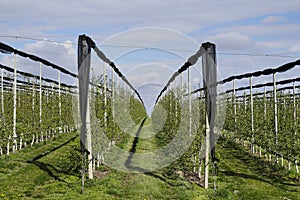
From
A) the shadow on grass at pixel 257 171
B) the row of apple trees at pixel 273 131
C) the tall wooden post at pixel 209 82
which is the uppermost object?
the tall wooden post at pixel 209 82

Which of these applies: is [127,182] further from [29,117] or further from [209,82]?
[29,117]

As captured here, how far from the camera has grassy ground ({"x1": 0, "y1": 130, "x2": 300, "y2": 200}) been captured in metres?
8.07

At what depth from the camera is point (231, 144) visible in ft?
57.2

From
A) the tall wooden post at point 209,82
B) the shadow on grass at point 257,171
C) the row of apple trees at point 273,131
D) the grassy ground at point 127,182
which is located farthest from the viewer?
the row of apple trees at point 273,131

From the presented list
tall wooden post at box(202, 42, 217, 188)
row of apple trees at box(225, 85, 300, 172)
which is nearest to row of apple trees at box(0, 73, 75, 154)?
tall wooden post at box(202, 42, 217, 188)

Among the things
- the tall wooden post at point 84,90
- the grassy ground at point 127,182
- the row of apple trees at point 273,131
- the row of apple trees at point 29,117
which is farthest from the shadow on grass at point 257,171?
the row of apple trees at point 29,117

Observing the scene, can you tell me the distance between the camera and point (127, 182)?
9344 mm

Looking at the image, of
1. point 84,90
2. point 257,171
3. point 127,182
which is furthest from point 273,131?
point 84,90

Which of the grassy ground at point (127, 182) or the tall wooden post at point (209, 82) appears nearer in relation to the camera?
the grassy ground at point (127, 182)

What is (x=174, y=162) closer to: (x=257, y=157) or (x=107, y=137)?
(x=107, y=137)

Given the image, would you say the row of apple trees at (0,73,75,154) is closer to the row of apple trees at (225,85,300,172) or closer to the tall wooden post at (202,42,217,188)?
the tall wooden post at (202,42,217,188)

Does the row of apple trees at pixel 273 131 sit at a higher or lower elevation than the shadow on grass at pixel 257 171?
higher

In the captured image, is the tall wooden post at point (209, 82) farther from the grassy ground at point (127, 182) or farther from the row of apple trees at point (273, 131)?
the row of apple trees at point (273, 131)

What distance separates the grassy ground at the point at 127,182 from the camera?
8070 mm
